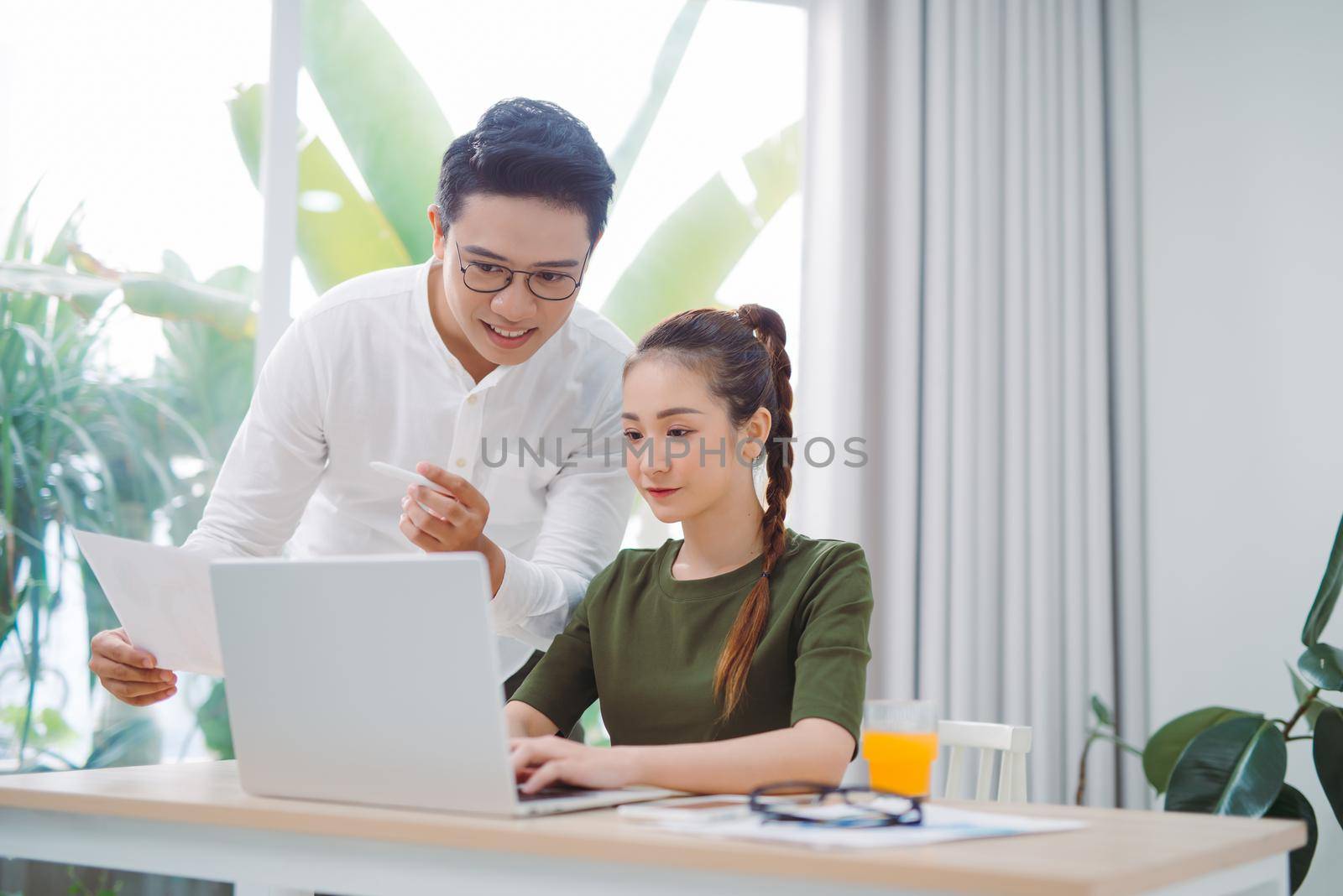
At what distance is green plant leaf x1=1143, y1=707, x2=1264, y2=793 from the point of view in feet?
7.97

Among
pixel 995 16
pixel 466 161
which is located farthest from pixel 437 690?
pixel 995 16

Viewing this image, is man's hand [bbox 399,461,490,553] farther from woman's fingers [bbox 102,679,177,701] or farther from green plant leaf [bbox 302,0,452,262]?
green plant leaf [bbox 302,0,452,262]

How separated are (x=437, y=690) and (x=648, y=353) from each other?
729 mm

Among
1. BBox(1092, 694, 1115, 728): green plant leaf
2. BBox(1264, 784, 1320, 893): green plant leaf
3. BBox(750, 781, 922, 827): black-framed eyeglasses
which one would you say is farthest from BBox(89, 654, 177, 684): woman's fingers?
BBox(1092, 694, 1115, 728): green plant leaf

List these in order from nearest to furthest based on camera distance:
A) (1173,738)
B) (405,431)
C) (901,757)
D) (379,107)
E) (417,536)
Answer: (901,757) < (417,536) < (405,431) < (1173,738) < (379,107)

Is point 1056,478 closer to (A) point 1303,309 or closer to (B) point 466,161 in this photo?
(A) point 1303,309

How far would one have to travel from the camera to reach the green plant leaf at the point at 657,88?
3.05m

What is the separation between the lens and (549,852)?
851 millimetres

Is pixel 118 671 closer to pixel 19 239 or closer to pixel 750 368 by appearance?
pixel 750 368

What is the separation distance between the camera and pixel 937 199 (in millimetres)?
3027

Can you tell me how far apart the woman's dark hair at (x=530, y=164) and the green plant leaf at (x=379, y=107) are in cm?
121

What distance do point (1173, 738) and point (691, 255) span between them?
1506mm

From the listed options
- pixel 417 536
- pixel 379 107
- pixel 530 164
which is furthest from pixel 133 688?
pixel 379 107

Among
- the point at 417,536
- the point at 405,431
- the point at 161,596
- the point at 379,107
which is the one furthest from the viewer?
the point at 379,107
